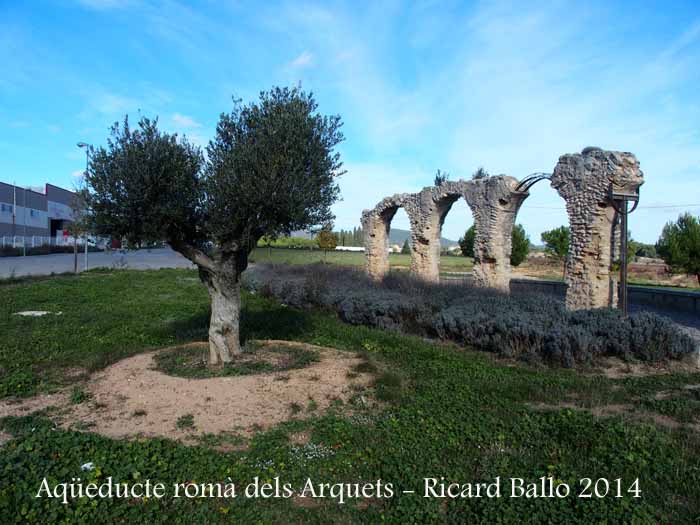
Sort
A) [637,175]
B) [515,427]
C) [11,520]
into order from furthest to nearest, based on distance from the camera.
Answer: [637,175], [515,427], [11,520]

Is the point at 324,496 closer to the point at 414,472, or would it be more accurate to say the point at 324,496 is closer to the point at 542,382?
the point at 414,472

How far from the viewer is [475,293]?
36.1 feet

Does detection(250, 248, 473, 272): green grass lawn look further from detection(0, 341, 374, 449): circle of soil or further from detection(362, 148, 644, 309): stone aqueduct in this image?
detection(0, 341, 374, 449): circle of soil

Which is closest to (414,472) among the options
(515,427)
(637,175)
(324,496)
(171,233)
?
(324,496)

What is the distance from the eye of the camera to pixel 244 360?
707 cm

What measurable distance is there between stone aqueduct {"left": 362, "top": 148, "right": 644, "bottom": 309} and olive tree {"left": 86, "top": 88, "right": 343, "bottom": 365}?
7.42 meters

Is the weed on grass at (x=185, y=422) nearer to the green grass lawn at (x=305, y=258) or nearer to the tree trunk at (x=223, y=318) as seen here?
the tree trunk at (x=223, y=318)

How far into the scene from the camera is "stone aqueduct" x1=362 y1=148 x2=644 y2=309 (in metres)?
11.1

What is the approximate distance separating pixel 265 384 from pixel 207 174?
3029 mm

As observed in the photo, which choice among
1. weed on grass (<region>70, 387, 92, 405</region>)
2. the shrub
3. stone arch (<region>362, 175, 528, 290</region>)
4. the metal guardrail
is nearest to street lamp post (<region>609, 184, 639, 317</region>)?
the shrub

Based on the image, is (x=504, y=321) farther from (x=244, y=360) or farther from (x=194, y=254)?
(x=194, y=254)

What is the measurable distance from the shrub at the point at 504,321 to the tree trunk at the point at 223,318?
416 cm

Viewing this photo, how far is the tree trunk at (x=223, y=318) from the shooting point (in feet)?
22.6

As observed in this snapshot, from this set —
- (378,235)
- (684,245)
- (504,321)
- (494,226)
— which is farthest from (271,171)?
(684,245)
